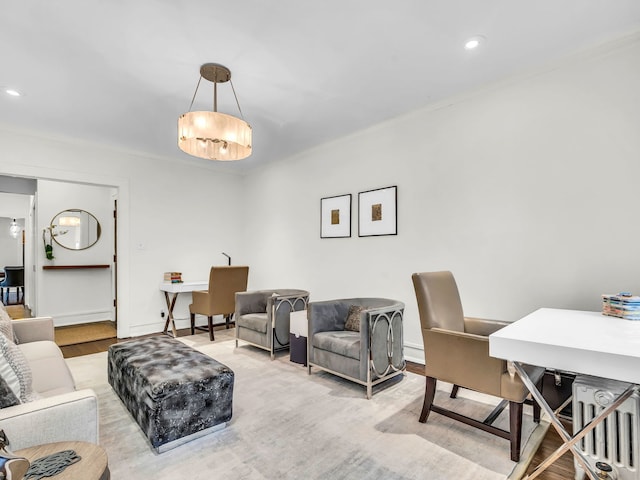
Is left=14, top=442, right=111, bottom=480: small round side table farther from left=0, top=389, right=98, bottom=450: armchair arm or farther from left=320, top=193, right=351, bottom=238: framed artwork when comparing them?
left=320, top=193, right=351, bottom=238: framed artwork

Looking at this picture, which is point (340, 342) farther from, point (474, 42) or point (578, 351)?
point (474, 42)

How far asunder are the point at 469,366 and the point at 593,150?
6.24 feet

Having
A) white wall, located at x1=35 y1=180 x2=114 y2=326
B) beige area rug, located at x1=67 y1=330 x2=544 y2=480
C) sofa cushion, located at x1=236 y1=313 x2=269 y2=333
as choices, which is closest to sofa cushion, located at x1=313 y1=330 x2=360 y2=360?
beige area rug, located at x1=67 y1=330 x2=544 y2=480

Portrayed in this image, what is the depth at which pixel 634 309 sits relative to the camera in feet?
6.12

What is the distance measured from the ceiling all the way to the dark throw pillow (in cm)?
211

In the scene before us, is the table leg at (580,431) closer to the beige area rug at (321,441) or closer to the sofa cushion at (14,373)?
the beige area rug at (321,441)

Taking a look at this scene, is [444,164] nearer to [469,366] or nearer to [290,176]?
[469,366]

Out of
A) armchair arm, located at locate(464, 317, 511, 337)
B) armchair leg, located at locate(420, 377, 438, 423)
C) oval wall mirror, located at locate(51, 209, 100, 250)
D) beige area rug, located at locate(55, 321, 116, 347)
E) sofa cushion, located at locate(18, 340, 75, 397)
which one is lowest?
beige area rug, located at locate(55, 321, 116, 347)

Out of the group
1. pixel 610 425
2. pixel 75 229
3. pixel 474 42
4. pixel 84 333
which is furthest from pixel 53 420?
pixel 75 229

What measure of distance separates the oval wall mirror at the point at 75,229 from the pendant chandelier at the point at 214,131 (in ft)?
13.6

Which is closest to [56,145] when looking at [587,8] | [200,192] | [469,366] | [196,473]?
[200,192]

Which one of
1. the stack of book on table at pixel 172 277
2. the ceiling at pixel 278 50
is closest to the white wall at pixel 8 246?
the stack of book on table at pixel 172 277

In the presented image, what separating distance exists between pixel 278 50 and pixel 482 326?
8.52ft

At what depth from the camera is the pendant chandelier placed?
2473 millimetres
